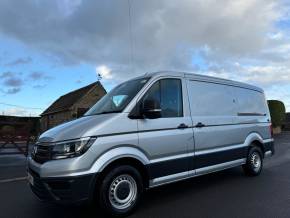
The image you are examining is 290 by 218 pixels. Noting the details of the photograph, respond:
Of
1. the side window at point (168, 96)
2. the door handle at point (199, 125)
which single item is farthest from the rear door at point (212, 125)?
the side window at point (168, 96)

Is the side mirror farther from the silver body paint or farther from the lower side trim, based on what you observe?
the lower side trim

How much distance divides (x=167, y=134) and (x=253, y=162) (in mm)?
3265

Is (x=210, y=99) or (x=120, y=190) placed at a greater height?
(x=210, y=99)

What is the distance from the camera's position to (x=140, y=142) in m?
5.38

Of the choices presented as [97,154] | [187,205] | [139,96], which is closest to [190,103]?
[139,96]

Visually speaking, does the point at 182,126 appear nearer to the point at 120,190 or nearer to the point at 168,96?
the point at 168,96

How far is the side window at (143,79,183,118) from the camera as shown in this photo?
5863 millimetres

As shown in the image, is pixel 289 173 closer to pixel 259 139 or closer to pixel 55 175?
pixel 259 139

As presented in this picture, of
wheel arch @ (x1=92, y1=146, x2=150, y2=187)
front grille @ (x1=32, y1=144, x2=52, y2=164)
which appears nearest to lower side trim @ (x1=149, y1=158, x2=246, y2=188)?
wheel arch @ (x1=92, y1=146, x2=150, y2=187)

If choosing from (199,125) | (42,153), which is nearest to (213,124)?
(199,125)

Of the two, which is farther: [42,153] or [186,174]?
[186,174]

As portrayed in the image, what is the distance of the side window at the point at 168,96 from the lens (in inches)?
231

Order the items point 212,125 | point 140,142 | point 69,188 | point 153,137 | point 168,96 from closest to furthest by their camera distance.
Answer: point 69,188
point 140,142
point 153,137
point 168,96
point 212,125

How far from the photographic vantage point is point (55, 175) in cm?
471
